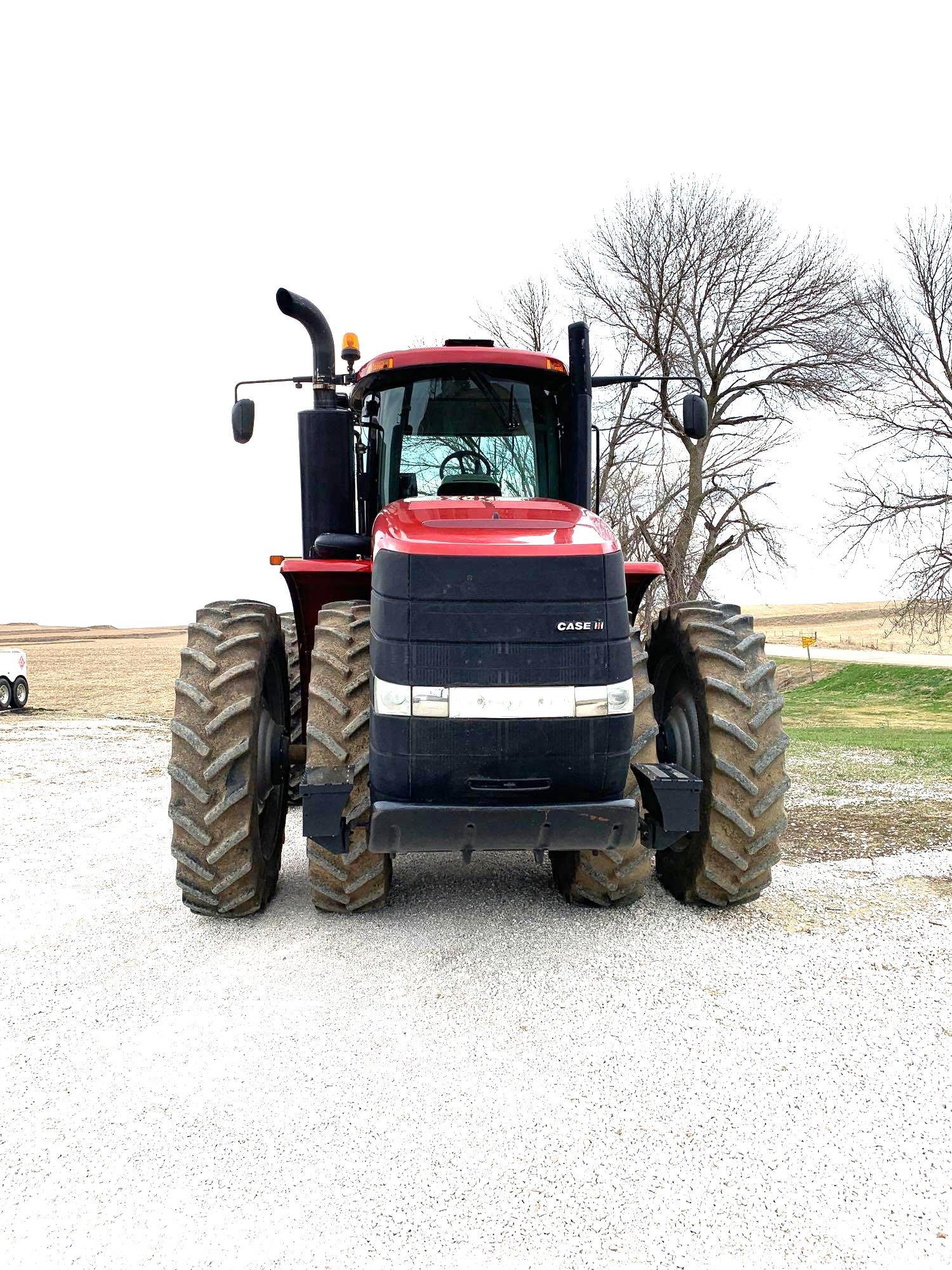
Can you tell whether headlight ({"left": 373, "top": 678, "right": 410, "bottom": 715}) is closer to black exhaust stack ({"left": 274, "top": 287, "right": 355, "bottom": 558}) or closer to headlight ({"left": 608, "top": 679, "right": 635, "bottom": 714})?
headlight ({"left": 608, "top": 679, "right": 635, "bottom": 714})

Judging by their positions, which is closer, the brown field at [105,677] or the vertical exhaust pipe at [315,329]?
the vertical exhaust pipe at [315,329]

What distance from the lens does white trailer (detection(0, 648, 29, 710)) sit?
20.6 metres

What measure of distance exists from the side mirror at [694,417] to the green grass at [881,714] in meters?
6.51

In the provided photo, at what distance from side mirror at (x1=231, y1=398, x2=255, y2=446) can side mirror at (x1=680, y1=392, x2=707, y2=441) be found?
2.63 metres

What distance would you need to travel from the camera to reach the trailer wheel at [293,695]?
5926 millimetres

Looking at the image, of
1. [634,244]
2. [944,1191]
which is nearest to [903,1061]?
[944,1191]

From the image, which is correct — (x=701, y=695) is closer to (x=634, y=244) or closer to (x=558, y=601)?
(x=558, y=601)

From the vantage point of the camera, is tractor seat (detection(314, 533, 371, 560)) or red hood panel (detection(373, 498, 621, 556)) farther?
tractor seat (detection(314, 533, 371, 560))

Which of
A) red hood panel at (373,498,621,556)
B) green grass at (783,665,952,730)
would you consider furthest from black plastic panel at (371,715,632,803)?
green grass at (783,665,952,730)

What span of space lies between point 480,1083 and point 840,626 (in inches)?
2074

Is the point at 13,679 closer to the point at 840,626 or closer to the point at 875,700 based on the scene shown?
the point at 875,700

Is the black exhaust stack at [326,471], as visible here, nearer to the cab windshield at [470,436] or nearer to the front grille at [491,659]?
the cab windshield at [470,436]

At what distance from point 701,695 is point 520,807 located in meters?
1.32

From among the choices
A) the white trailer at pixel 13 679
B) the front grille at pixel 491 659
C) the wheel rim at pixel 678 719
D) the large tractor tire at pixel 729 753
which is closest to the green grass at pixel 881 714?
the wheel rim at pixel 678 719
